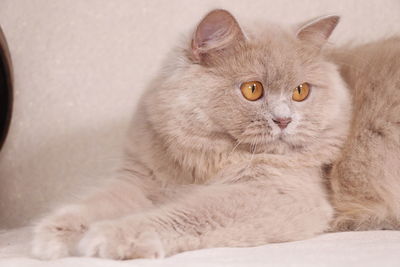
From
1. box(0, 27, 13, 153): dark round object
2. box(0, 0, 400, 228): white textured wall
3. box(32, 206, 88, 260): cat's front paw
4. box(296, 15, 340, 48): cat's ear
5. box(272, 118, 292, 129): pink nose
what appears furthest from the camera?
box(0, 0, 400, 228): white textured wall

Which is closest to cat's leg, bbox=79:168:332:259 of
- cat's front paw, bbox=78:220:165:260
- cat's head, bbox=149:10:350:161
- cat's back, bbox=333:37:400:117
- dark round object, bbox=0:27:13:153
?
cat's front paw, bbox=78:220:165:260

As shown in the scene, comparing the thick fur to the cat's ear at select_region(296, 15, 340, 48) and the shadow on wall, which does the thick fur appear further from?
the shadow on wall

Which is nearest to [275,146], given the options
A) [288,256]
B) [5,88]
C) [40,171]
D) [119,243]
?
[288,256]

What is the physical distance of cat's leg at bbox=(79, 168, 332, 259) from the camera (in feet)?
4.27

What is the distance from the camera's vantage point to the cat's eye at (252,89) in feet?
5.10

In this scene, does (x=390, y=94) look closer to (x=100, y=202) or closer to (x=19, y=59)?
(x=100, y=202)

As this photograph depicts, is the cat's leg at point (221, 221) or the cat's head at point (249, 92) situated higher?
the cat's head at point (249, 92)

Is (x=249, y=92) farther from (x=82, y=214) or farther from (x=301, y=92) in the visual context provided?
(x=82, y=214)

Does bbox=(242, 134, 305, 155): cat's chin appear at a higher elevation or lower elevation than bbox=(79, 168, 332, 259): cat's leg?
higher

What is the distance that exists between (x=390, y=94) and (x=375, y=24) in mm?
941

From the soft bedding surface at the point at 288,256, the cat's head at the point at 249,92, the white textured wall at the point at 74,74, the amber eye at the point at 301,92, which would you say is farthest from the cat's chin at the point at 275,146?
the white textured wall at the point at 74,74

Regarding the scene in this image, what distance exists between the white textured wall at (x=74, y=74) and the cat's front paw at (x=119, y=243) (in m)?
1.12

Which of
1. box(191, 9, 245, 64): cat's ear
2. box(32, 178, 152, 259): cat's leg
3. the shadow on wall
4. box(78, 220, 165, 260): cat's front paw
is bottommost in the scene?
the shadow on wall

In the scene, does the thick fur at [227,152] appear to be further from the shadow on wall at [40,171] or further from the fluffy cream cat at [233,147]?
the shadow on wall at [40,171]
